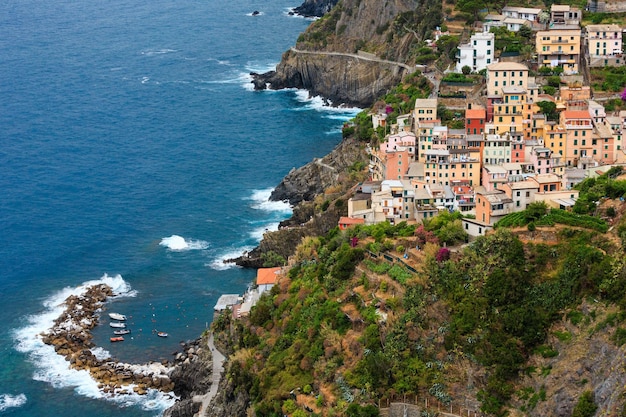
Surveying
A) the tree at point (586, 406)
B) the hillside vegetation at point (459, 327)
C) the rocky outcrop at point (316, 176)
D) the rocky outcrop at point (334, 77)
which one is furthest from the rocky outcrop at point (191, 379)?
the rocky outcrop at point (334, 77)

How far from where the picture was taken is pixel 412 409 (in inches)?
2869

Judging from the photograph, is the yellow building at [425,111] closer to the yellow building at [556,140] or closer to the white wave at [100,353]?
the yellow building at [556,140]

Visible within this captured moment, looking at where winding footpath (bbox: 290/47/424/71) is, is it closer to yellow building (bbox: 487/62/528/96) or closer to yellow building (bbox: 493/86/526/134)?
yellow building (bbox: 487/62/528/96)

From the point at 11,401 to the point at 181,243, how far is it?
111ft

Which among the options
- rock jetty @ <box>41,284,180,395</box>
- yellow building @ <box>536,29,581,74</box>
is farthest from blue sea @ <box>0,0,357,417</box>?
yellow building @ <box>536,29,581,74</box>

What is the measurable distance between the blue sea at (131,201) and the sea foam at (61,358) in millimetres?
164

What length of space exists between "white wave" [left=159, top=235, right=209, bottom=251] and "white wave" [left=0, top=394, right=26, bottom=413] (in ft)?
104

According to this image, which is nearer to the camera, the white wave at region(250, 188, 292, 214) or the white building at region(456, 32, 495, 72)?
the white building at region(456, 32, 495, 72)

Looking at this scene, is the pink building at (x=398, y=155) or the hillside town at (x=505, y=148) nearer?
the hillside town at (x=505, y=148)

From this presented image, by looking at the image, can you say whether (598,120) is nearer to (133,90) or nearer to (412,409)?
(412,409)

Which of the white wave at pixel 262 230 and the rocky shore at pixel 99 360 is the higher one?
the white wave at pixel 262 230

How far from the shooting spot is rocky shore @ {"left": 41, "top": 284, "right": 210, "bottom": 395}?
96938 mm

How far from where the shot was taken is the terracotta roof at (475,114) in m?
101

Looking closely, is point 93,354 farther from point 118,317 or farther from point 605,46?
point 605,46
